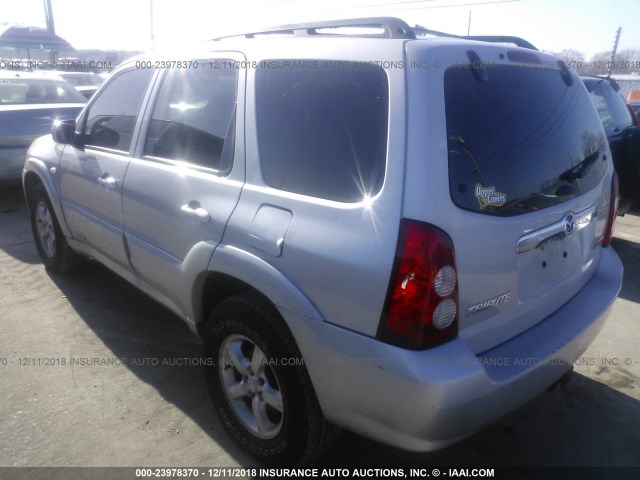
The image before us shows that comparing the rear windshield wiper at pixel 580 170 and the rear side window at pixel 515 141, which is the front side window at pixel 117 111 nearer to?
the rear side window at pixel 515 141

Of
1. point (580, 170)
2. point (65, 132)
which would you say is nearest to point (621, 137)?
point (580, 170)

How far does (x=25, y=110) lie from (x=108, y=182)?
4.65m

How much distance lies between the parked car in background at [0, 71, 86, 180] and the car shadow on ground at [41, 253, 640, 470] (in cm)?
408

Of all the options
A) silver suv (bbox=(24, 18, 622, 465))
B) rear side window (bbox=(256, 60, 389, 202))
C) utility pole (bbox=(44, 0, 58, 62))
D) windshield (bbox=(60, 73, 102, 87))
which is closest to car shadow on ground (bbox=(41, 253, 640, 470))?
silver suv (bbox=(24, 18, 622, 465))

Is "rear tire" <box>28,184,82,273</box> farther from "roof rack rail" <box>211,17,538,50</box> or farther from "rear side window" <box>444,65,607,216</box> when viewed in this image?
"rear side window" <box>444,65,607,216</box>

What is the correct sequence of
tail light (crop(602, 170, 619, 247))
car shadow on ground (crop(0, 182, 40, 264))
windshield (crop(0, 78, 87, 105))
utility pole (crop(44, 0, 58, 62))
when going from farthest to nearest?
utility pole (crop(44, 0, 58, 62)), windshield (crop(0, 78, 87, 105)), car shadow on ground (crop(0, 182, 40, 264)), tail light (crop(602, 170, 619, 247))

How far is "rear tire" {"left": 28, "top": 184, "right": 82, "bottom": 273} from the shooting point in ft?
14.1

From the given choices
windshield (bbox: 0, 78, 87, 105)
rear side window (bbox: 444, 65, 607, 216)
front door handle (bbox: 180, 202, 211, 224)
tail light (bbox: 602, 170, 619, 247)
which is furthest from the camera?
windshield (bbox: 0, 78, 87, 105)

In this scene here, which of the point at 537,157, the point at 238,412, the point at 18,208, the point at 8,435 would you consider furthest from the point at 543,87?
the point at 18,208

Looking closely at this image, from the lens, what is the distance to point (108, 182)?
3.14 metres

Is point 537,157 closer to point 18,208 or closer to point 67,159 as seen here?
point 67,159

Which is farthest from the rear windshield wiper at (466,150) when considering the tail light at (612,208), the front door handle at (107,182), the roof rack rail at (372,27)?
the front door handle at (107,182)

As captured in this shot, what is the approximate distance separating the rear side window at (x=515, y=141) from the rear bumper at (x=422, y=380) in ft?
1.76

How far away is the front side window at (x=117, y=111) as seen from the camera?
3.11 meters
